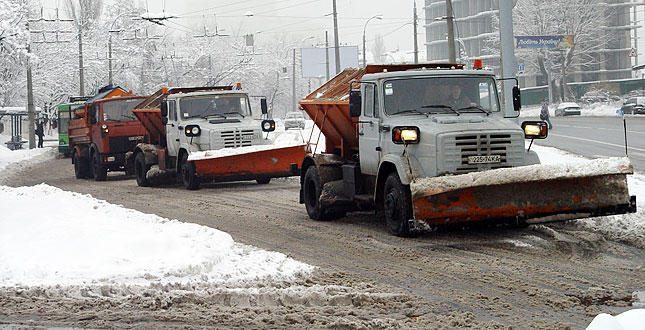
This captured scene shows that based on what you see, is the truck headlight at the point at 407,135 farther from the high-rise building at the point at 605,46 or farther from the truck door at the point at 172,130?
the high-rise building at the point at 605,46

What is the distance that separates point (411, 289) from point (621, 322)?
2.97m

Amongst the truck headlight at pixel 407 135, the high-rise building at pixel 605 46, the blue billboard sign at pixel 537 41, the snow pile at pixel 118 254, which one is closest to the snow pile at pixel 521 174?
the truck headlight at pixel 407 135

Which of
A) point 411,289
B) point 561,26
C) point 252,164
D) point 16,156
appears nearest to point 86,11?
point 16,156

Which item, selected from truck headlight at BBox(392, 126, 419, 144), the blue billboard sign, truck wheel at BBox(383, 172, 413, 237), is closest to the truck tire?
truck wheel at BBox(383, 172, 413, 237)

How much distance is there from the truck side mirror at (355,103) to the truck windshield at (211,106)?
27.3ft

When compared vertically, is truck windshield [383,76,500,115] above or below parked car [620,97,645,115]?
below

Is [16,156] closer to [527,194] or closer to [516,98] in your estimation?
[516,98]

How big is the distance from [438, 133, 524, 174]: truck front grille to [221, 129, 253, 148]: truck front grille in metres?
9.36

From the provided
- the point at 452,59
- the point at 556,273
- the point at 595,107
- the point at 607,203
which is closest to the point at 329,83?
the point at 607,203

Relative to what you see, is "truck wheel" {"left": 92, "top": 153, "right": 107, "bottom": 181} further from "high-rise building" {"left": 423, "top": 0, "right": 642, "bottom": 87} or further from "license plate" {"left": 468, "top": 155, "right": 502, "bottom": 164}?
"high-rise building" {"left": 423, "top": 0, "right": 642, "bottom": 87}

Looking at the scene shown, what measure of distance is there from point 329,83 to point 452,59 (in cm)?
1273

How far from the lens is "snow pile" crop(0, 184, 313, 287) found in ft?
27.0

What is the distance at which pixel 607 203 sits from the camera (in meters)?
9.93

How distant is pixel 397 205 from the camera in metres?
10.6
